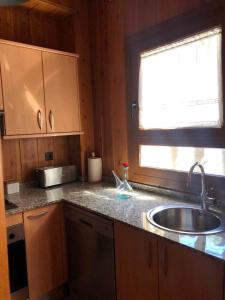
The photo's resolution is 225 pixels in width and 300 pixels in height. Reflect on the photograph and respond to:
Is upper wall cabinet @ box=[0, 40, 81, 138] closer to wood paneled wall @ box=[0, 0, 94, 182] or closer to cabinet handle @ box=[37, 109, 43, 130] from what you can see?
cabinet handle @ box=[37, 109, 43, 130]

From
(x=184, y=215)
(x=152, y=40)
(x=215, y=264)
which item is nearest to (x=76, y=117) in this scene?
(x=152, y=40)

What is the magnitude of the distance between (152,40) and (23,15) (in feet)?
4.10

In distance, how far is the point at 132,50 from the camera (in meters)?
2.14

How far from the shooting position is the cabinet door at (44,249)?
74.8 inches

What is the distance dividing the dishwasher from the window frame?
61 centimetres

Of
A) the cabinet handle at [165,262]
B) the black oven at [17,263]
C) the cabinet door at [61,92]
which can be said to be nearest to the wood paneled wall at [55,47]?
the cabinet door at [61,92]

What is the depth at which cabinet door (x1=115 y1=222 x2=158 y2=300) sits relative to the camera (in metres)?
1.40

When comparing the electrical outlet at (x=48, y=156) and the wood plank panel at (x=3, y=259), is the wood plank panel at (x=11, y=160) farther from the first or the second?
the wood plank panel at (x=3, y=259)

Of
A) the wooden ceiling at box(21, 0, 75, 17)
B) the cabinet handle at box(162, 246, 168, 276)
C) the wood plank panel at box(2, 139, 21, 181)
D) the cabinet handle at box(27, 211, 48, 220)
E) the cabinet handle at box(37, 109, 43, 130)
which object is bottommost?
the cabinet handle at box(162, 246, 168, 276)

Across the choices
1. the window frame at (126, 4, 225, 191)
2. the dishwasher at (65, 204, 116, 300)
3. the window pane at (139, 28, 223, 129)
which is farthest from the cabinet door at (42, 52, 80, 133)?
the dishwasher at (65, 204, 116, 300)

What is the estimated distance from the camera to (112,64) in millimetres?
2338

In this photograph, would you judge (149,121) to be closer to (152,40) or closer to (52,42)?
→ (152,40)

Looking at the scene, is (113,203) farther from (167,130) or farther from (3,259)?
(3,259)

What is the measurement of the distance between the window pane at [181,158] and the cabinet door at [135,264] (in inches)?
26.1
